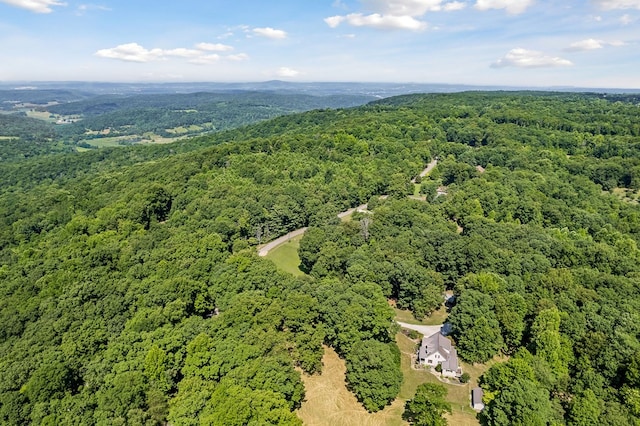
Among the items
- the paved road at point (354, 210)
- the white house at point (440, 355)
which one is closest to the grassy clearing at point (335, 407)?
the white house at point (440, 355)

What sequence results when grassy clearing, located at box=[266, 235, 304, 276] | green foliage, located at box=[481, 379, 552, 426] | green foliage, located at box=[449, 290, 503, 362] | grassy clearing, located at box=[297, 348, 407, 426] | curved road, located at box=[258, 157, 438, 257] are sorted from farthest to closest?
curved road, located at box=[258, 157, 438, 257] < grassy clearing, located at box=[266, 235, 304, 276] < green foliage, located at box=[449, 290, 503, 362] < grassy clearing, located at box=[297, 348, 407, 426] < green foliage, located at box=[481, 379, 552, 426]

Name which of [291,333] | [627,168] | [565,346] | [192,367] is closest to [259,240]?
[291,333]

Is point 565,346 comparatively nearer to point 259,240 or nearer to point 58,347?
point 259,240

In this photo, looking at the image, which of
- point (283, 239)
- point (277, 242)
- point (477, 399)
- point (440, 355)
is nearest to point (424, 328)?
point (440, 355)

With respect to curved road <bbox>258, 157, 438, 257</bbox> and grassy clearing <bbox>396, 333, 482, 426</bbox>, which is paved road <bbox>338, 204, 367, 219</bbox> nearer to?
curved road <bbox>258, 157, 438, 257</bbox>

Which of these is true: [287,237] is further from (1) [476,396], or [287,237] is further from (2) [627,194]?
(2) [627,194]

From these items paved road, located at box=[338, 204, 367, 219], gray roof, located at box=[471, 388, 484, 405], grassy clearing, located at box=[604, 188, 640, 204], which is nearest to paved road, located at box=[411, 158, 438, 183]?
paved road, located at box=[338, 204, 367, 219]
